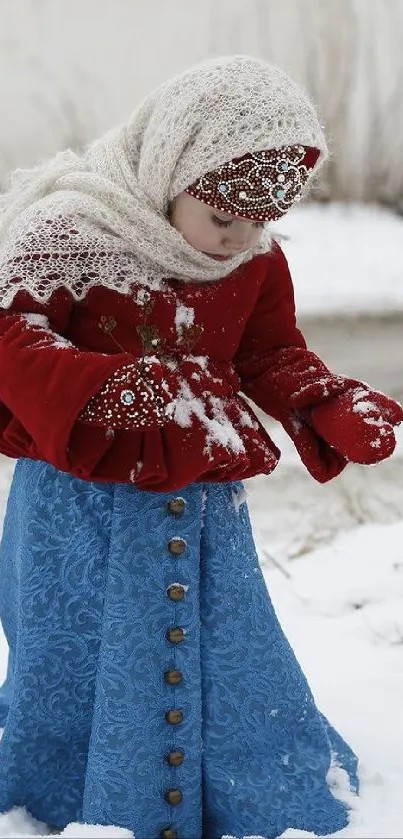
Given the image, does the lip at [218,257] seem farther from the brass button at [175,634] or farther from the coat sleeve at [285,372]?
the brass button at [175,634]

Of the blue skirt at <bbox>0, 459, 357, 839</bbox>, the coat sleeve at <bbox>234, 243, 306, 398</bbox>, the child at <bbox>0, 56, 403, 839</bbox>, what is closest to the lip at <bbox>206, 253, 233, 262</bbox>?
the child at <bbox>0, 56, 403, 839</bbox>

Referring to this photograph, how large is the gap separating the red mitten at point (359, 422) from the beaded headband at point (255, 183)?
0.79 feet

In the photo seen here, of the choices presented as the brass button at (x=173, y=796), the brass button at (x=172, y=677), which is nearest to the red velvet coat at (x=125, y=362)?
the brass button at (x=172, y=677)

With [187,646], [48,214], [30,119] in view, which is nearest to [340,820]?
[187,646]

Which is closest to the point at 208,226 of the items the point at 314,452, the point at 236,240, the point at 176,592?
the point at 236,240

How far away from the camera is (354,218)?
3.03m

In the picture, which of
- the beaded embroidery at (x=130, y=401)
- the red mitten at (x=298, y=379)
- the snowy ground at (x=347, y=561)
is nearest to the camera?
the beaded embroidery at (x=130, y=401)

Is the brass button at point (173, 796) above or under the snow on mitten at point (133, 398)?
under

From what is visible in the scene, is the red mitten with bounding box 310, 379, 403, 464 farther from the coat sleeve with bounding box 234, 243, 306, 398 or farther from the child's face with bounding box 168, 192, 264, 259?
the child's face with bounding box 168, 192, 264, 259

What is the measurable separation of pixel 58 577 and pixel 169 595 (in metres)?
0.14

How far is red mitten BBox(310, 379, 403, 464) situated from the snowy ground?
46cm

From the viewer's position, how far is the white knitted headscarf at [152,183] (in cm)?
106

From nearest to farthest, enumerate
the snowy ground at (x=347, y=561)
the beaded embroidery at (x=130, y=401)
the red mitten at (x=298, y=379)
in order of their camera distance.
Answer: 1. the beaded embroidery at (x=130, y=401)
2. the red mitten at (x=298, y=379)
3. the snowy ground at (x=347, y=561)

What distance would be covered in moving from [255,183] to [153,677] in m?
0.57
